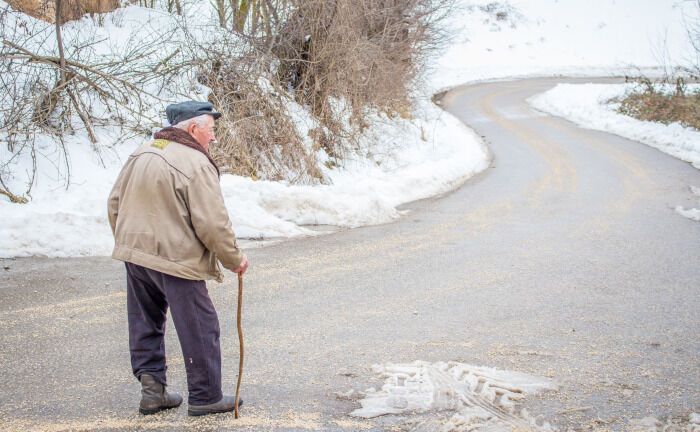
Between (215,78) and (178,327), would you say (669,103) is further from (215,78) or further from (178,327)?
(178,327)

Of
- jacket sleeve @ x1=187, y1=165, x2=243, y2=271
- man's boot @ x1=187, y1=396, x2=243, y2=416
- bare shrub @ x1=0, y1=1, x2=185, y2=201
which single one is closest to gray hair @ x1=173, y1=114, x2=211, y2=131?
jacket sleeve @ x1=187, y1=165, x2=243, y2=271

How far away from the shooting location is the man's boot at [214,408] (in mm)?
4047

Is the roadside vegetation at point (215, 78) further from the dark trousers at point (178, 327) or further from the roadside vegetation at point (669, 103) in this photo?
the roadside vegetation at point (669, 103)

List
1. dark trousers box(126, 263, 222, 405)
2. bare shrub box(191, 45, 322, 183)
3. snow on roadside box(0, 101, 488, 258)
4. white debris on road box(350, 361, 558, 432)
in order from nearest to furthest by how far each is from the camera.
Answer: dark trousers box(126, 263, 222, 405), white debris on road box(350, 361, 558, 432), snow on roadside box(0, 101, 488, 258), bare shrub box(191, 45, 322, 183)

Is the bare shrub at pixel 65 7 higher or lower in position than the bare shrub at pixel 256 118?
higher

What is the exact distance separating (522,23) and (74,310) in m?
61.8

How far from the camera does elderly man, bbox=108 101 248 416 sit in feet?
12.5

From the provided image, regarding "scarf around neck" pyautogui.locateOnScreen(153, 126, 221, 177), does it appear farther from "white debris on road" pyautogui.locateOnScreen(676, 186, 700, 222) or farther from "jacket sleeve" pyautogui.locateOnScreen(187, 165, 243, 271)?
"white debris on road" pyautogui.locateOnScreen(676, 186, 700, 222)

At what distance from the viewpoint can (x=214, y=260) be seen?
13.1ft

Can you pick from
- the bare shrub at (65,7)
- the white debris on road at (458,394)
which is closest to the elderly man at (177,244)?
the white debris on road at (458,394)

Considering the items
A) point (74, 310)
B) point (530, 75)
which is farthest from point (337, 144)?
point (530, 75)

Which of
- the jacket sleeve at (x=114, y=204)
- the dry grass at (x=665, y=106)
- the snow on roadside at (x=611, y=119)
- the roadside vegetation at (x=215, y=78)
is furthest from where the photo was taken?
the dry grass at (x=665, y=106)

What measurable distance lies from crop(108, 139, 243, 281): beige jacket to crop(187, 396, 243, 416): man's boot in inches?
30.7

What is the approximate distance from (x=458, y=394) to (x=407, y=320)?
5.23ft
